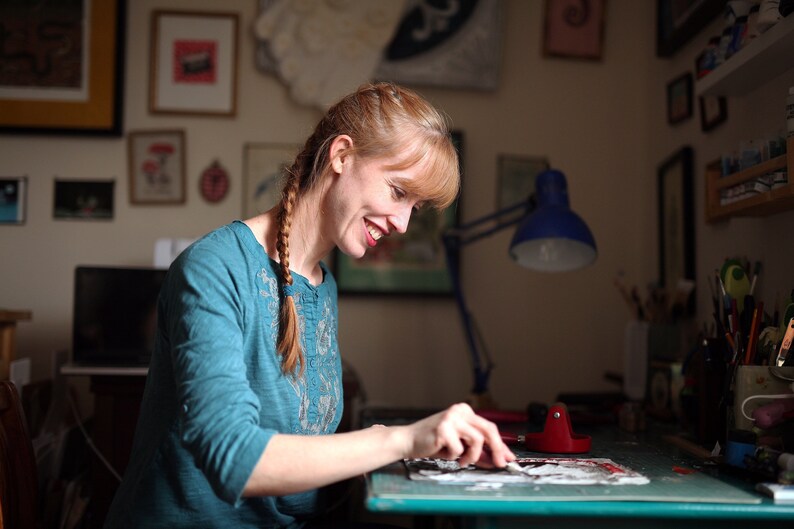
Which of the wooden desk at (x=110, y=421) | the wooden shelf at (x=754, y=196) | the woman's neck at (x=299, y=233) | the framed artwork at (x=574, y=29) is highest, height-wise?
the framed artwork at (x=574, y=29)

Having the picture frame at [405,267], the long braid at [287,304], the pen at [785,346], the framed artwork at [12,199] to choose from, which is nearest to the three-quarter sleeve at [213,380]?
the long braid at [287,304]

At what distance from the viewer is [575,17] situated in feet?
8.05

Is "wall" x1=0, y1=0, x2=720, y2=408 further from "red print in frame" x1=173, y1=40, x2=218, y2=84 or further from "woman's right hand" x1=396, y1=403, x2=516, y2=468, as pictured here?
"woman's right hand" x1=396, y1=403, x2=516, y2=468

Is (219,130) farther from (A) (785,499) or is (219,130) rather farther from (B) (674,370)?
(A) (785,499)

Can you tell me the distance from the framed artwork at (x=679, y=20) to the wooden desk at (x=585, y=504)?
1250mm

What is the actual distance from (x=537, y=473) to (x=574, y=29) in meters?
1.78

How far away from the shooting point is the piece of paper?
1018 mm

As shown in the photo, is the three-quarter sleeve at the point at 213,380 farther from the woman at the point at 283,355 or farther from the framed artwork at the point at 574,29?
the framed artwork at the point at 574,29

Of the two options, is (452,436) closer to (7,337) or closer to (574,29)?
(7,337)

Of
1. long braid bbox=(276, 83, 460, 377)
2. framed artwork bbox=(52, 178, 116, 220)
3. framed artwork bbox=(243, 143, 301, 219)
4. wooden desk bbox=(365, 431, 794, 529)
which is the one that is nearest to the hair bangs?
long braid bbox=(276, 83, 460, 377)

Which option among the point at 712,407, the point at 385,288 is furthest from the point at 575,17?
the point at 712,407

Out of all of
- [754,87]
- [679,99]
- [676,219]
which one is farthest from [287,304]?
[679,99]

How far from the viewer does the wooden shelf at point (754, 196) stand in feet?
4.17

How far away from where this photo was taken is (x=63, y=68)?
238 cm
